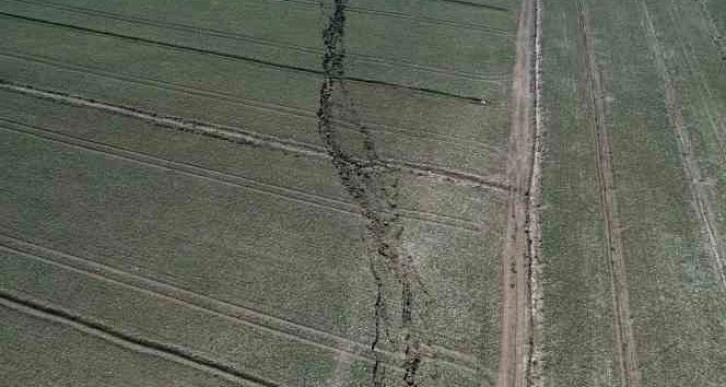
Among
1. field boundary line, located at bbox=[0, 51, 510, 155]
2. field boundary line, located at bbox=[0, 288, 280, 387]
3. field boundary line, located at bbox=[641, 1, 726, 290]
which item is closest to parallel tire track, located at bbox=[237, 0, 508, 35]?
field boundary line, located at bbox=[641, 1, 726, 290]

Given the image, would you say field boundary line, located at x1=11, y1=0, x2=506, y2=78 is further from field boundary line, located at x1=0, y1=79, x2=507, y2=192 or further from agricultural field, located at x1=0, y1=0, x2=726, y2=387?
field boundary line, located at x1=0, y1=79, x2=507, y2=192

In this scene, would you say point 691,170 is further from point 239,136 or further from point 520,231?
point 239,136

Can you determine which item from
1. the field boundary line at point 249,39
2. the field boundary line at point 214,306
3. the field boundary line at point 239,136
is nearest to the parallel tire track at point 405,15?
the field boundary line at point 249,39

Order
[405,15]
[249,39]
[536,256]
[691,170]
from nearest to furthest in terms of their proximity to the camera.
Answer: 1. [536,256]
2. [691,170]
3. [249,39]
4. [405,15]

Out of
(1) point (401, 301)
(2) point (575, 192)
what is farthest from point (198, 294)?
(2) point (575, 192)

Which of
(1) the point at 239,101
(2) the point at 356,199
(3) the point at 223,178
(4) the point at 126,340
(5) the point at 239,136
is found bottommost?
(4) the point at 126,340

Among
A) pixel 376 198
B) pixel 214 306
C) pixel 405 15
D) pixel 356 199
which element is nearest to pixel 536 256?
pixel 376 198
